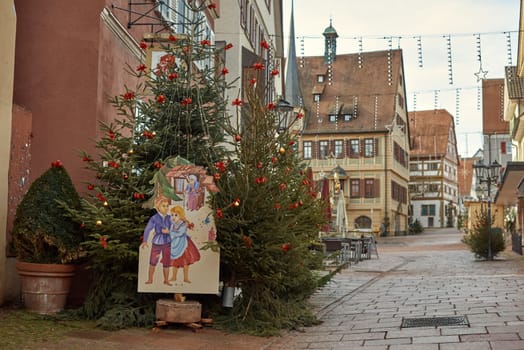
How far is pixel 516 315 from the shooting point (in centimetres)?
980

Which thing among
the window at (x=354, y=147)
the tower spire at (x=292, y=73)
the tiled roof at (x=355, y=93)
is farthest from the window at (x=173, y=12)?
the window at (x=354, y=147)

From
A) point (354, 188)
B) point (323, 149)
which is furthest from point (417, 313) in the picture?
point (354, 188)

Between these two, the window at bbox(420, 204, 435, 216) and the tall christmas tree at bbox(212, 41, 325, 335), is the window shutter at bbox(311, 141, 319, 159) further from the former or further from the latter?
the tall christmas tree at bbox(212, 41, 325, 335)

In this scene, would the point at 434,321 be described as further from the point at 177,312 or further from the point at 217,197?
the point at 177,312

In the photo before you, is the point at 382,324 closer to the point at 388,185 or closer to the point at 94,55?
the point at 94,55

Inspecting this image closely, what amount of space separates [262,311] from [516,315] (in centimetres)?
335

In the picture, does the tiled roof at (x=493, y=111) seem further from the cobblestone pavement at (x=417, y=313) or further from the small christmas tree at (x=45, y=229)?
the small christmas tree at (x=45, y=229)

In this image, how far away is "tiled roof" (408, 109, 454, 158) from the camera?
8344 centimetres

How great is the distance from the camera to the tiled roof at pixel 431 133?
83438 millimetres

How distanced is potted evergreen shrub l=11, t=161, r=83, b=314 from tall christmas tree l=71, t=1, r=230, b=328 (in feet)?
0.74

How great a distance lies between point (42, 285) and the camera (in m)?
9.47

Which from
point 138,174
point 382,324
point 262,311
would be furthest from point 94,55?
point 382,324

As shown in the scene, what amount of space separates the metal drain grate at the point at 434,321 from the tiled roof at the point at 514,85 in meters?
28.6

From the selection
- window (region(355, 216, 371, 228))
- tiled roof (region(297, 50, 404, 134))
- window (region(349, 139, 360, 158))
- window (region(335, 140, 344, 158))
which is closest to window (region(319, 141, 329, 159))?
→ window (region(335, 140, 344, 158))
